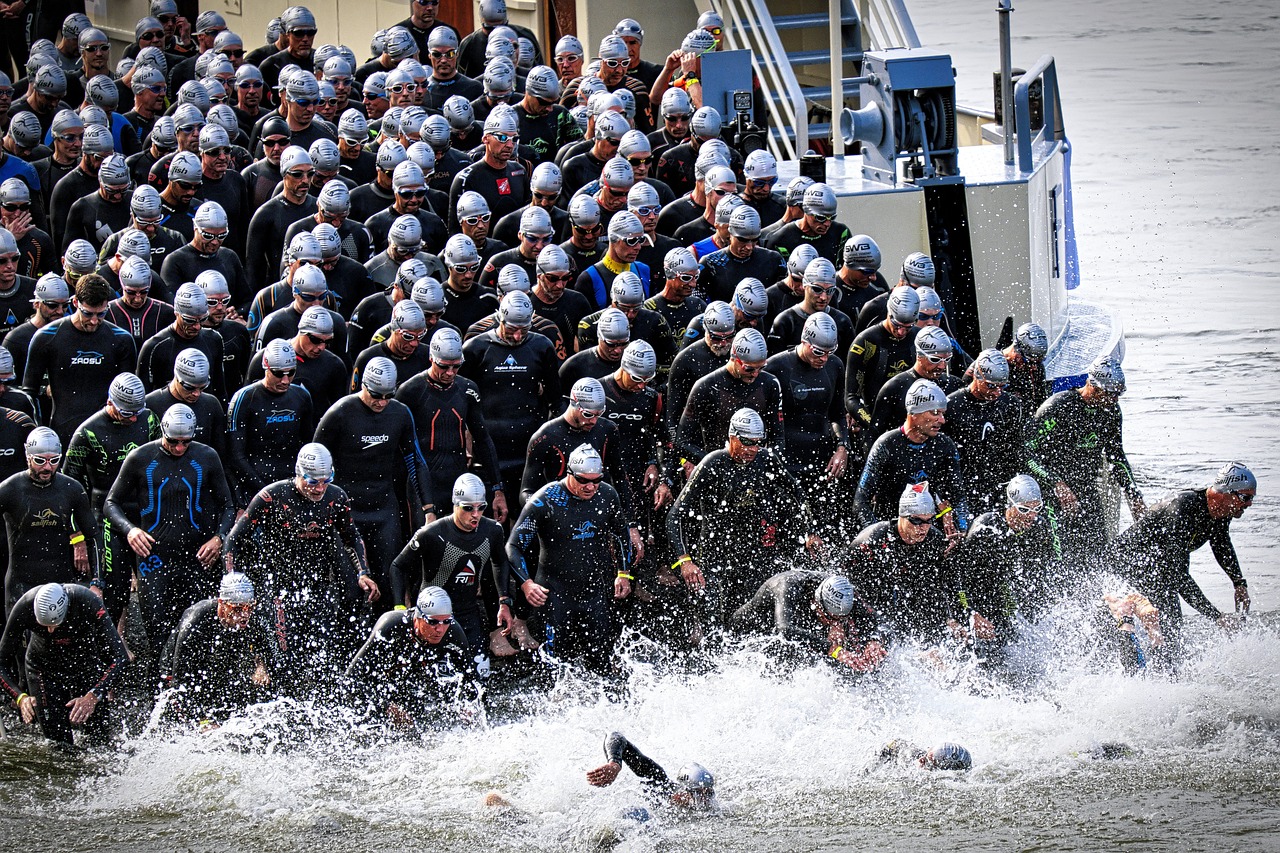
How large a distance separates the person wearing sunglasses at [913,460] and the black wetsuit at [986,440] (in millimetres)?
483

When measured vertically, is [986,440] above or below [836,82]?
below

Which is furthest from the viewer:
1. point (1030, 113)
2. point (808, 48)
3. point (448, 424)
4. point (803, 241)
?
point (808, 48)

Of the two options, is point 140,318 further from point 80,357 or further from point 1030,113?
point 1030,113

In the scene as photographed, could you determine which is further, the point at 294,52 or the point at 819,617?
the point at 294,52

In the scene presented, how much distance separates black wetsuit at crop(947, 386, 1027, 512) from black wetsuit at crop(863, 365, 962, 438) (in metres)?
0.06

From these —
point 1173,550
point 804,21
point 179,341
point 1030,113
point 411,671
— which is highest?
point 804,21

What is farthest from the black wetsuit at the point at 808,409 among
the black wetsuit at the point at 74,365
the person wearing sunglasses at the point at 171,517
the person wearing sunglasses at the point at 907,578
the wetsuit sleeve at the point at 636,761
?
the black wetsuit at the point at 74,365

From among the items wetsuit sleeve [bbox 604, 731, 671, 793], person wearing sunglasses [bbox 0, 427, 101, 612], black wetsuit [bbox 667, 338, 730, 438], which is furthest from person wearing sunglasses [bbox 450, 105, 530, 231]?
wetsuit sleeve [bbox 604, 731, 671, 793]

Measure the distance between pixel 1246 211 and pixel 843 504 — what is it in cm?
2021

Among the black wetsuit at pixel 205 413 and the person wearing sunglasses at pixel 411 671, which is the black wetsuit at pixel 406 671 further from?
the black wetsuit at pixel 205 413

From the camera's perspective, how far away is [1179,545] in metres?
11.9

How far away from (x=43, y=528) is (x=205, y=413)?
117 cm

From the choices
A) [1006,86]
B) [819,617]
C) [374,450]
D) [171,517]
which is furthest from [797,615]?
[1006,86]

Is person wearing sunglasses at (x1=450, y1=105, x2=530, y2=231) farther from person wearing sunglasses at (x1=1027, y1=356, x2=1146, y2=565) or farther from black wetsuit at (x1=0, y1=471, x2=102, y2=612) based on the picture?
person wearing sunglasses at (x1=1027, y1=356, x2=1146, y2=565)
